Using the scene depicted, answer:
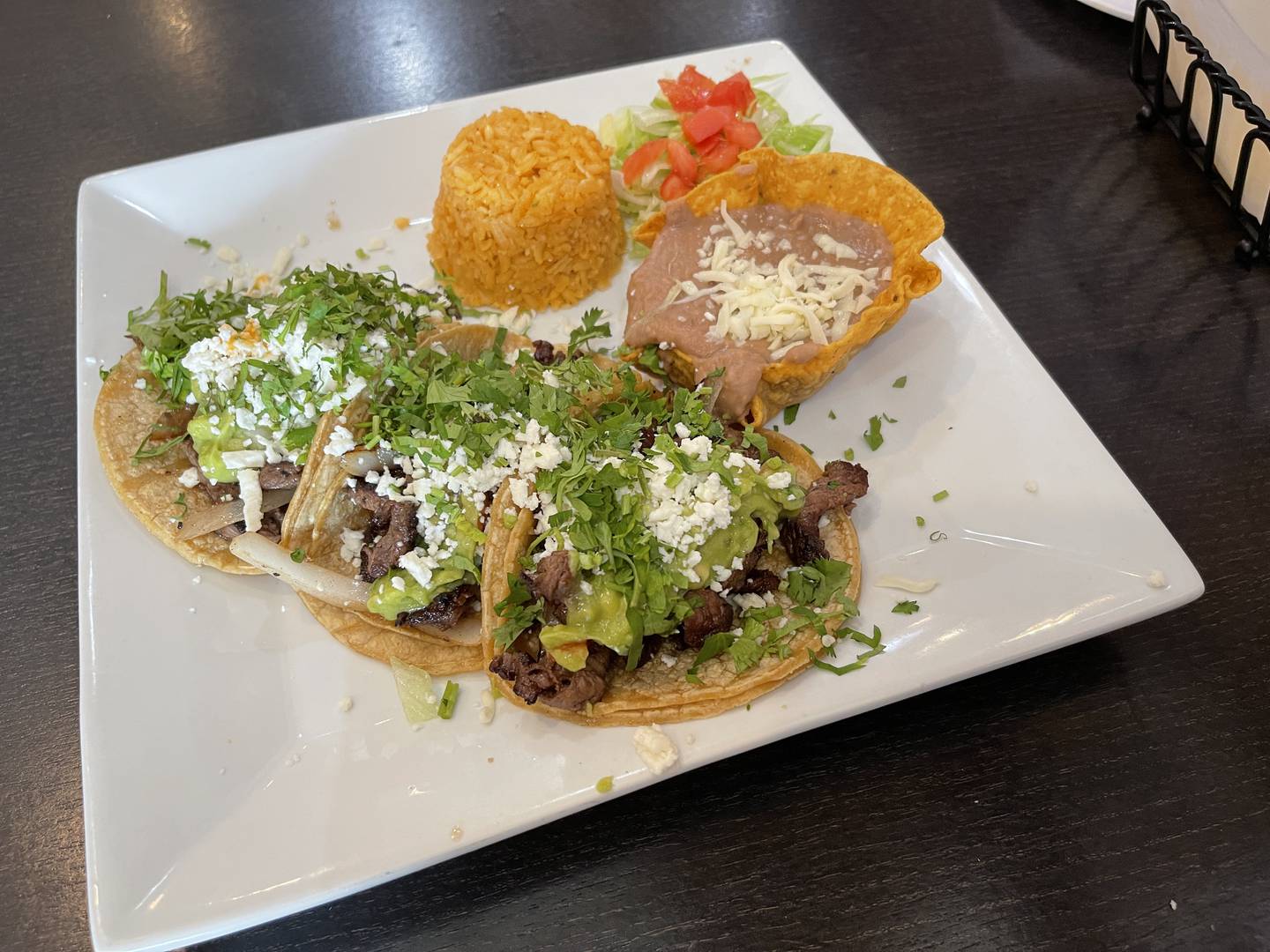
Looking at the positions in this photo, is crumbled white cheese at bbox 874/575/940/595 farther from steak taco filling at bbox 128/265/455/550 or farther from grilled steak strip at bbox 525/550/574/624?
steak taco filling at bbox 128/265/455/550

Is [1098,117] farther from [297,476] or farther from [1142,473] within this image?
[297,476]

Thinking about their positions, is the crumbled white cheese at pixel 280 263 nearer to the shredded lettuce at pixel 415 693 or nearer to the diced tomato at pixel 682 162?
the diced tomato at pixel 682 162

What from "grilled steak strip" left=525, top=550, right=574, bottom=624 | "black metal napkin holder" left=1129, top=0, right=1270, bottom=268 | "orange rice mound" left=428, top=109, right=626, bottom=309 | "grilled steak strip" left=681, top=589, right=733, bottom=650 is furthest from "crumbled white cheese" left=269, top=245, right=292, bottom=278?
"black metal napkin holder" left=1129, top=0, right=1270, bottom=268

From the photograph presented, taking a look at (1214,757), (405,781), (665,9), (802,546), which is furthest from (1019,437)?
(665,9)

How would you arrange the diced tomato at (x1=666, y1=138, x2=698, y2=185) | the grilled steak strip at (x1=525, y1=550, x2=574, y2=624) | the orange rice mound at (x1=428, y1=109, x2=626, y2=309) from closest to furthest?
the grilled steak strip at (x1=525, y1=550, x2=574, y2=624) → the orange rice mound at (x1=428, y1=109, x2=626, y2=309) → the diced tomato at (x1=666, y1=138, x2=698, y2=185)

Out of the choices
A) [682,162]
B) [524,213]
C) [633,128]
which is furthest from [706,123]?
[524,213]

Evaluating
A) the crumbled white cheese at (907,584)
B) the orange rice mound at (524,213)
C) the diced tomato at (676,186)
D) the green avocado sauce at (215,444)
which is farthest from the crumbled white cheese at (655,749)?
the diced tomato at (676,186)

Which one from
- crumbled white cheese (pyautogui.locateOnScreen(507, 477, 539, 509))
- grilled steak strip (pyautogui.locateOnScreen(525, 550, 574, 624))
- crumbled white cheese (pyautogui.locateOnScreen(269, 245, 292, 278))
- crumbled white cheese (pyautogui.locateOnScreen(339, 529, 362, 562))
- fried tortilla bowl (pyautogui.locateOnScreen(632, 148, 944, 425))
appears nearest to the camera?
grilled steak strip (pyautogui.locateOnScreen(525, 550, 574, 624))

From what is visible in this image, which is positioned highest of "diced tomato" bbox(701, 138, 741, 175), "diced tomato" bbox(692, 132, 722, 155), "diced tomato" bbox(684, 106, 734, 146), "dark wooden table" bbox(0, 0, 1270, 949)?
"diced tomato" bbox(684, 106, 734, 146)
